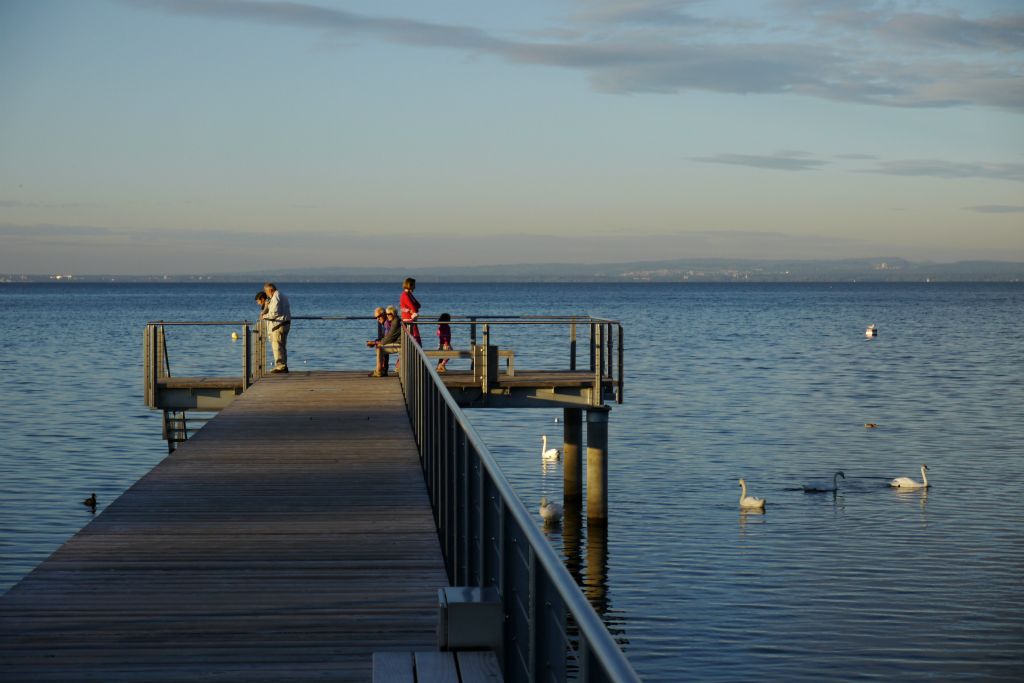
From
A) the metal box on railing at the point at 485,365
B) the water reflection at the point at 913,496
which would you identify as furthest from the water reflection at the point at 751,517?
the metal box on railing at the point at 485,365

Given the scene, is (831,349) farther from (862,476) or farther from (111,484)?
(111,484)

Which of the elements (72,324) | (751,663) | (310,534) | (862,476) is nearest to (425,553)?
(310,534)

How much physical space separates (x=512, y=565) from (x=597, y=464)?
17.2 metres

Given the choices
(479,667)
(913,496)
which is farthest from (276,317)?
(479,667)

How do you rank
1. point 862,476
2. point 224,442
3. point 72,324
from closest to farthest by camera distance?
point 224,442 → point 862,476 → point 72,324

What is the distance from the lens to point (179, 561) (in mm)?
8320

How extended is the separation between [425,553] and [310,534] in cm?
103

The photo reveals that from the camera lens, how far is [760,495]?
2544 centimetres

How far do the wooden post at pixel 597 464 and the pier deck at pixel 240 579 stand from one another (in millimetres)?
9241

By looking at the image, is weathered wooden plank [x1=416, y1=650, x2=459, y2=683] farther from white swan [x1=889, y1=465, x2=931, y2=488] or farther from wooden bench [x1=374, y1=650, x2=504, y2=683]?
white swan [x1=889, y1=465, x2=931, y2=488]

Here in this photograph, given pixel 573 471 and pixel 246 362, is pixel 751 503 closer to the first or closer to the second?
pixel 573 471

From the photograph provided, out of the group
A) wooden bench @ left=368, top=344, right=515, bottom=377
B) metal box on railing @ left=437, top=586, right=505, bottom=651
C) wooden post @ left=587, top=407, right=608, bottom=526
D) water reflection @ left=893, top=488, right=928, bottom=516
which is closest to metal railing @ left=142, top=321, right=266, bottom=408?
wooden bench @ left=368, top=344, right=515, bottom=377

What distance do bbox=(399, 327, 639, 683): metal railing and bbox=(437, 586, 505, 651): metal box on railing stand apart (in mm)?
70

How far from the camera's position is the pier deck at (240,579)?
20.3 ft
